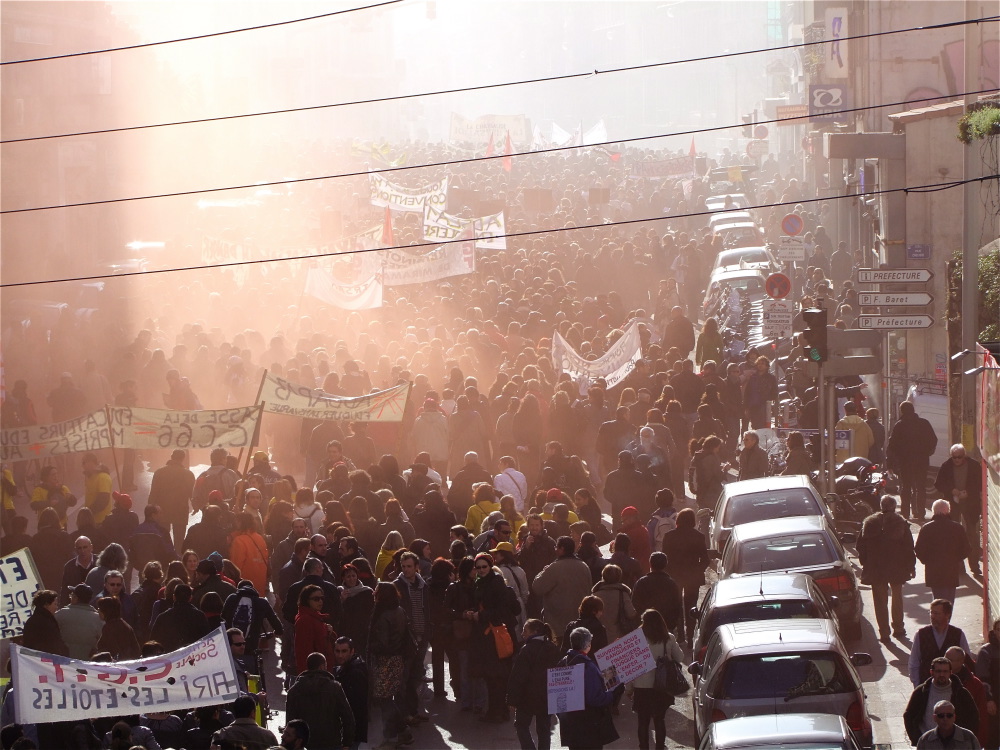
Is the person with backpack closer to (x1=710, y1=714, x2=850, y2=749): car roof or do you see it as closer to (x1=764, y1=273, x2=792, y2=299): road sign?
(x1=710, y1=714, x2=850, y2=749): car roof

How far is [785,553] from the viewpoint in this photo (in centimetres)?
1285

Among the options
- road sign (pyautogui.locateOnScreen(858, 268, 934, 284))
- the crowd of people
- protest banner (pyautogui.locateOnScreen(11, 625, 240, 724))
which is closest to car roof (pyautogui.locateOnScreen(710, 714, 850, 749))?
the crowd of people

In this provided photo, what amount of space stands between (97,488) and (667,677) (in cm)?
764

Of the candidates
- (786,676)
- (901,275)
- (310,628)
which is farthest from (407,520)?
(901,275)

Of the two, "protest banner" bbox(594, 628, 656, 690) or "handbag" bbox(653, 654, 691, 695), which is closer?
"protest banner" bbox(594, 628, 656, 690)

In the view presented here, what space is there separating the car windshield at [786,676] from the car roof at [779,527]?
337cm

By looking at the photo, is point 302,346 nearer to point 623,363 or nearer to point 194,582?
point 623,363

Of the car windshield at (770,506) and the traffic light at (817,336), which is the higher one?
the traffic light at (817,336)

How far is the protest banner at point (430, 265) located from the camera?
30.9 meters

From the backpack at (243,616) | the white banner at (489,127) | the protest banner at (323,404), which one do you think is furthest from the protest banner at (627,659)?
the white banner at (489,127)

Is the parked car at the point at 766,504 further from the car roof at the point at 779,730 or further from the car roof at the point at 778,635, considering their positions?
the car roof at the point at 779,730

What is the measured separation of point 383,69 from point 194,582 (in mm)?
172197

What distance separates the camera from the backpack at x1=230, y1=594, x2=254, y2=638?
11723 millimetres

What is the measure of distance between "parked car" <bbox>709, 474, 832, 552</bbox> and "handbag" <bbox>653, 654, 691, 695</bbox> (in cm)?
333
